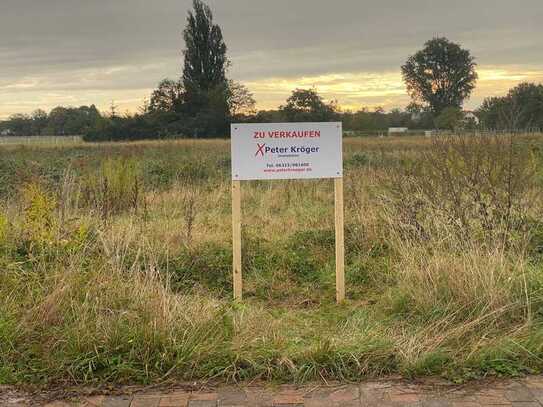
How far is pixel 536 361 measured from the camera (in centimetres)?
358

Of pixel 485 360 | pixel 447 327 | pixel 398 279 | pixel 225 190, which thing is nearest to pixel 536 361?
pixel 485 360

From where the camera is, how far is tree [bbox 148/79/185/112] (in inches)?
2704

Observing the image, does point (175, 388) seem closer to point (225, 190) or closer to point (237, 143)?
point (237, 143)

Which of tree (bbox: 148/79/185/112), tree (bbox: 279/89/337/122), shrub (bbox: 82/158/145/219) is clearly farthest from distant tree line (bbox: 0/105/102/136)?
shrub (bbox: 82/158/145/219)

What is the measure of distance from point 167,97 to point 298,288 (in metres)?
68.2

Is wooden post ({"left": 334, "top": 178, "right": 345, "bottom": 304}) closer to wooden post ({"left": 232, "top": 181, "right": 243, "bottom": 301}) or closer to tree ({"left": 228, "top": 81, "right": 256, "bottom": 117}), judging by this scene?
wooden post ({"left": 232, "top": 181, "right": 243, "bottom": 301})

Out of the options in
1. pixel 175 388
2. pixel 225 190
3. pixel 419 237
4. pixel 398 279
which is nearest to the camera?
pixel 175 388

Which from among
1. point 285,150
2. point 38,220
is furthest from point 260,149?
point 38,220

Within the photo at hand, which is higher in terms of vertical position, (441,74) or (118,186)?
(441,74)

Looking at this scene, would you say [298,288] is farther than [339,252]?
Yes

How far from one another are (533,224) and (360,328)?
3.26m

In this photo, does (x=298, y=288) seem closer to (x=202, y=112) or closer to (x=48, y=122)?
(x=202, y=112)

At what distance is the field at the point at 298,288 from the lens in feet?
11.6

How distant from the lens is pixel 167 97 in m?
71.1
